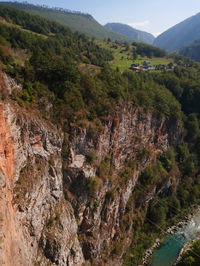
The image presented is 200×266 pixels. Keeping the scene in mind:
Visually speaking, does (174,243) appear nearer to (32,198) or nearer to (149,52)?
(32,198)

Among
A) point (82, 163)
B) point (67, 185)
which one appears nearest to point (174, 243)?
point (82, 163)

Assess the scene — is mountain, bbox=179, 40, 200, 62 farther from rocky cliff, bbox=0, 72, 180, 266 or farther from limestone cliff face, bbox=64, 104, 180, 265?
rocky cliff, bbox=0, 72, 180, 266

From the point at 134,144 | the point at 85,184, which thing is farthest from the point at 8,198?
the point at 134,144

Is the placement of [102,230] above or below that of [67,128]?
below

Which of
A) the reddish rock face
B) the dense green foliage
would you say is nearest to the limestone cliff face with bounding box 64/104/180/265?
the reddish rock face

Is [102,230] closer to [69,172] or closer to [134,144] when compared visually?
[69,172]

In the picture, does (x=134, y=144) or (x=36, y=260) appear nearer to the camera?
(x=36, y=260)

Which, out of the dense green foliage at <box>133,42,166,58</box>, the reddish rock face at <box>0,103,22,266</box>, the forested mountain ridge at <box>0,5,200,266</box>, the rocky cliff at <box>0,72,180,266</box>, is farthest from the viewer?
the dense green foliage at <box>133,42,166,58</box>
